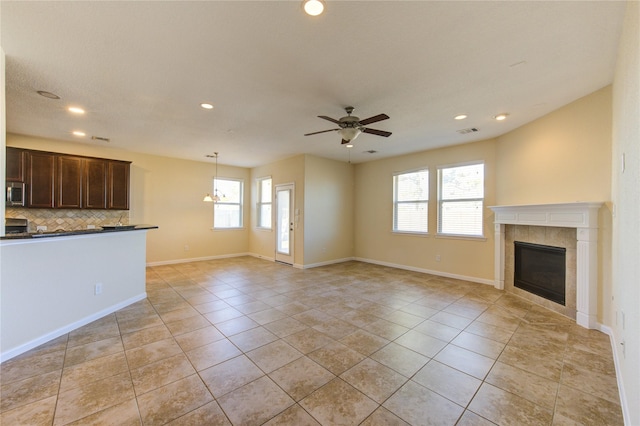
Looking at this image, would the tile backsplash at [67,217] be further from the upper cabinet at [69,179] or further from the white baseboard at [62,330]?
the white baseboard at [62,330]

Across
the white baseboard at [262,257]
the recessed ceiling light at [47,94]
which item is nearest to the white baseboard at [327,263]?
the white baseboard at [262,257]

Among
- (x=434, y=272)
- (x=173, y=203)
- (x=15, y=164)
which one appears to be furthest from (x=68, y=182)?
(x=434, y=272)

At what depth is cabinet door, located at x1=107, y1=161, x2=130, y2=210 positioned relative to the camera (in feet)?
18.3

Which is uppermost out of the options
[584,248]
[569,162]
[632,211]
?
[569,162]

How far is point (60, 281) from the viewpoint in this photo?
2881mm

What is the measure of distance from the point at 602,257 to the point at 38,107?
24.9 ft

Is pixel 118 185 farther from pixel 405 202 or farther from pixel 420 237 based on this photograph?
pixel 420 237

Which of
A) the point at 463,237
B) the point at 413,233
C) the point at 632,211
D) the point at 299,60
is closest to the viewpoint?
the point at 632,211

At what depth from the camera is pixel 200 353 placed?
2.53 m

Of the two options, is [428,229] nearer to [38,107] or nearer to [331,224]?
[331,224]

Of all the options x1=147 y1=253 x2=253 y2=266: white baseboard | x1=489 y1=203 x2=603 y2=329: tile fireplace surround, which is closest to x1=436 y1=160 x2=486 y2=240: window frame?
x1=489 y1=203 x2=603 y2=329: tile fireplace surround

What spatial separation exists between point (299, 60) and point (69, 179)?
A: 18.0ft

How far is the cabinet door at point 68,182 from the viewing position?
4992mm

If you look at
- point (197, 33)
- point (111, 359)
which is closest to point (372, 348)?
point (111, 359)
